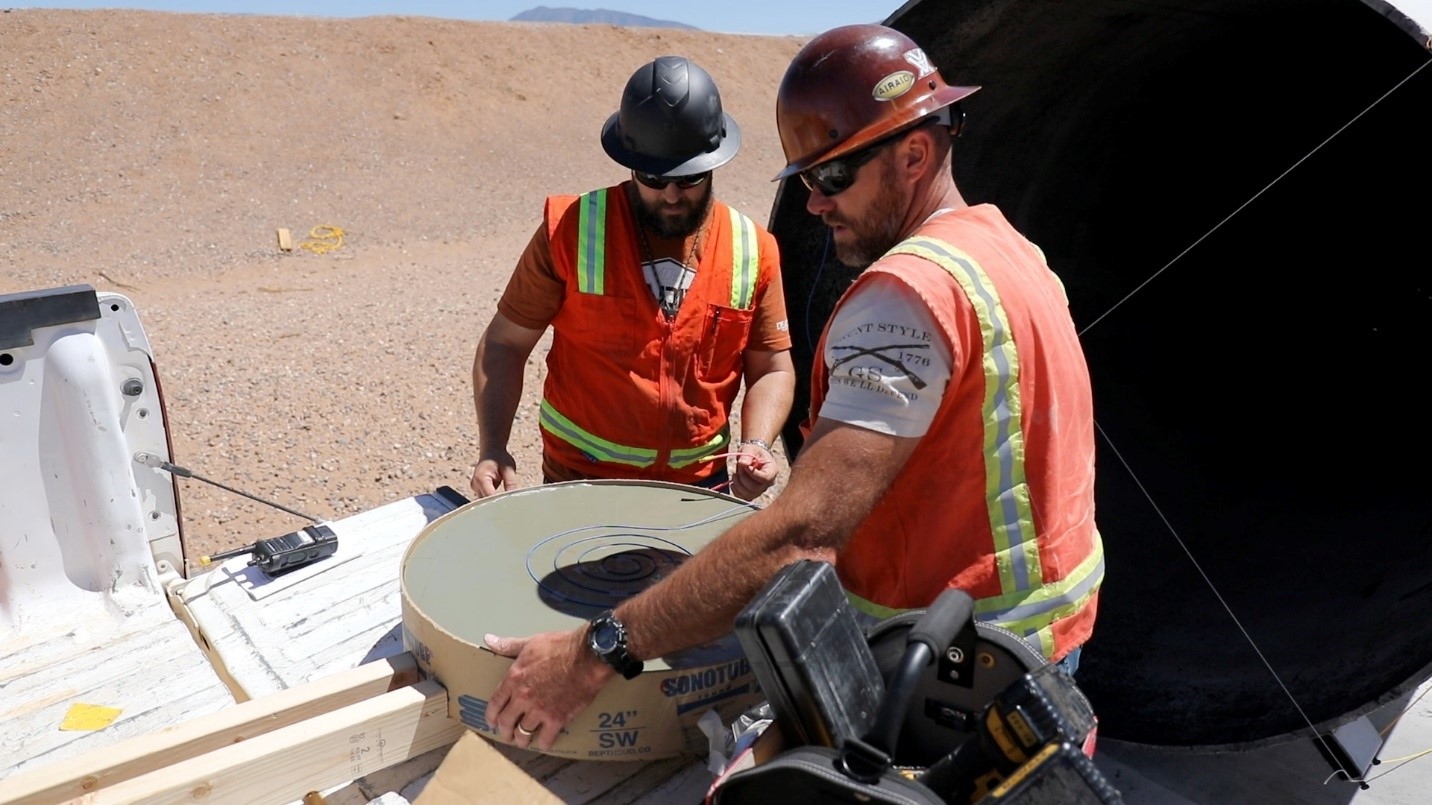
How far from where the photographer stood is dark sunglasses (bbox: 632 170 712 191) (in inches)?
108

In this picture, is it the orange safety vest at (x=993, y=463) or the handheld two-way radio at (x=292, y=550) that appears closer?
the orange safety vest at (x=993, y=463)

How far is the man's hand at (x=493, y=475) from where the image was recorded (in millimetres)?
2814

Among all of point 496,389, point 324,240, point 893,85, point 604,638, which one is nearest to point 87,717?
point 604,638

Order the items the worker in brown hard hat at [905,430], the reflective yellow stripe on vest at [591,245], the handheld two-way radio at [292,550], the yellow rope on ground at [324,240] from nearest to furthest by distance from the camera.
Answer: the worker in brown hard hat at [905,430] → the handheld two-way radio at [292,550] → the reflective yellow stripe on vest at [591,245] → the yellow rope on ground at [324,240]

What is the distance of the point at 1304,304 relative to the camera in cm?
380

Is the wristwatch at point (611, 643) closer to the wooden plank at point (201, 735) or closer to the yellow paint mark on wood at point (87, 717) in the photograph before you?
the wooden plank at point (201, 735)

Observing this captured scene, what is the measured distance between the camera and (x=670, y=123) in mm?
2717

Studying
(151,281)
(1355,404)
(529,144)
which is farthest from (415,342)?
(529,144)

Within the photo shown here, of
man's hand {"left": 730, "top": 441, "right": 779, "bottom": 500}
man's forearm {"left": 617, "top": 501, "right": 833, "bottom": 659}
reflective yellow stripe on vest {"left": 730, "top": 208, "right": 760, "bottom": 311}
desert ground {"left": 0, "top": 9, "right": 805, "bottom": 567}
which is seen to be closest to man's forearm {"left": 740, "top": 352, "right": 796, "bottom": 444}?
man's hand {"left": 730, "top": 441, "right": 779, "bottom": 500}

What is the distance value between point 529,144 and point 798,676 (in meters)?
19.1

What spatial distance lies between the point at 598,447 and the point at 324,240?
11.6m

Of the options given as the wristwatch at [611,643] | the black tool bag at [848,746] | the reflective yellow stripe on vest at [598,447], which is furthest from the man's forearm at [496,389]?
the black tool bag at [848,746]

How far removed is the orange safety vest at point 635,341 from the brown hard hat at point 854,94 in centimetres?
113

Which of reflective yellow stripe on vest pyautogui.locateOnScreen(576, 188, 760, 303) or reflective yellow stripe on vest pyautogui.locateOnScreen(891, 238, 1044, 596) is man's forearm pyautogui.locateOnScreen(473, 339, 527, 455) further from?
reflective yellow stripe on vest pyautogui.locateOnScreen(891, 238, 1044, 596)
